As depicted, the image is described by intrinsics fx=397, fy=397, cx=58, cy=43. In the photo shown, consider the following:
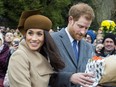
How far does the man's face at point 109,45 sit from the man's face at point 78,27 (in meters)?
3.73

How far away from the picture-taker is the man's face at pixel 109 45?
7.81 meters

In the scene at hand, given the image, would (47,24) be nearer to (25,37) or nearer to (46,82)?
(25,37)

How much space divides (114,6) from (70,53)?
21.5 m

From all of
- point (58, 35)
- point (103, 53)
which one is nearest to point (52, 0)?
point (103, 53)

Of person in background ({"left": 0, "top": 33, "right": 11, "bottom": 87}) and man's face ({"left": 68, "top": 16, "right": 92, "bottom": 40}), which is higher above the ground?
man's face ({"left": 68, "top": 16, "right": 92, "bottom": 40})

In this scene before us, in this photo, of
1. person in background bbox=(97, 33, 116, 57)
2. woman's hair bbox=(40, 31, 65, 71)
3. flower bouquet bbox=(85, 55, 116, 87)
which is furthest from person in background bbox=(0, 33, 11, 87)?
flower bouquet bbox=(85, 55, 116, 87)

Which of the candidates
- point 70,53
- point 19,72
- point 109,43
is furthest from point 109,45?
point 19,72

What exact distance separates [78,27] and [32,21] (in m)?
0.61

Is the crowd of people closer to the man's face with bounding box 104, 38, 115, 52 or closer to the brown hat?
the brown hat

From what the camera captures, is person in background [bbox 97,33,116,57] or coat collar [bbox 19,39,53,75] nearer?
coat collar [bbox 19,39,53,75]

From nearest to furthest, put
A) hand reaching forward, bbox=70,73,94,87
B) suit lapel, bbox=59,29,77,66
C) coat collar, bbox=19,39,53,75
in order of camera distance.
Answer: hand reaching forward, bbox=70,73,94,87 → coat collar, bbox=19,39,53,75 → suit lapel, bbox=59,29,77,66

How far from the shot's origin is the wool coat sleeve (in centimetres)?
341

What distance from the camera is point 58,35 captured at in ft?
13.7

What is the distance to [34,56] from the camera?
3566 millimetres
